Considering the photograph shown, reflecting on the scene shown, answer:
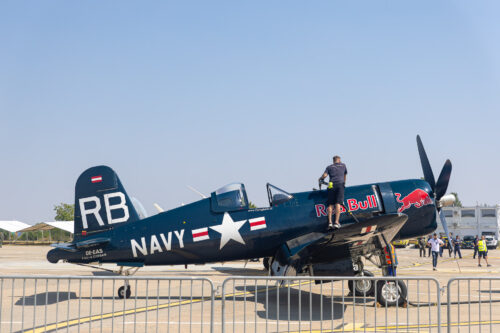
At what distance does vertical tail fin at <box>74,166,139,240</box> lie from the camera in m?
12.1

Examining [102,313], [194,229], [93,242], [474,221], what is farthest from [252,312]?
[474,221]

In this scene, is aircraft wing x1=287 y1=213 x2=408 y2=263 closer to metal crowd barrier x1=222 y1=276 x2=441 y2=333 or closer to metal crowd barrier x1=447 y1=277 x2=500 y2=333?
metal crowd barrier x1=222 y1=276 x2=441 y2=333

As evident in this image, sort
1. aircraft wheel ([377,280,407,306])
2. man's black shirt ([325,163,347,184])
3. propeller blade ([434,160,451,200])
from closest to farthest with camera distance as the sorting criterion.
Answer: aircraft wheel ([377,280,407,306])
man's black shirt ([325,163,347,184])
propeller blade ([434,160,451,200])

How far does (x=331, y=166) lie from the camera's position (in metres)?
11.7

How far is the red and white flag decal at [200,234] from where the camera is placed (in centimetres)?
1188

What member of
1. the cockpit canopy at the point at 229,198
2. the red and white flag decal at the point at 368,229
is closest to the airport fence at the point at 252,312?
the red and white flag decal at the point at 368,229

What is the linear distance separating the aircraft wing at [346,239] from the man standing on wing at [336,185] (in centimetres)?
57

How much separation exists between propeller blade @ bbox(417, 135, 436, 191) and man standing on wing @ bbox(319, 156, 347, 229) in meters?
3.24

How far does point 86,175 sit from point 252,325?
5733 mm

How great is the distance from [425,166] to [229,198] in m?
5.50

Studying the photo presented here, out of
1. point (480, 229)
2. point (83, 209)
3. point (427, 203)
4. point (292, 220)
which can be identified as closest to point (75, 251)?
point (83, 209)

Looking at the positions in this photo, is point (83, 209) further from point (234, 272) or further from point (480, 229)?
point (480, 229)

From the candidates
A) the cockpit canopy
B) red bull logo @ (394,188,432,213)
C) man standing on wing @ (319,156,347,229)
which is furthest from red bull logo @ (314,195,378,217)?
the cockpit canopy

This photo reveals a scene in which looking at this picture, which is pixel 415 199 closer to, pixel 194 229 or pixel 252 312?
pixel 252 312
